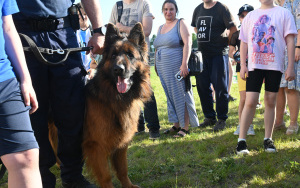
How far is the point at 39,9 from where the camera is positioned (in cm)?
243

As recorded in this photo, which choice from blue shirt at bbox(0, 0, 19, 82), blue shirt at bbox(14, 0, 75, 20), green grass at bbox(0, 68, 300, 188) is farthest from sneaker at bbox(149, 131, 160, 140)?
blue shirt at bbox(0, 0, 19, 82)

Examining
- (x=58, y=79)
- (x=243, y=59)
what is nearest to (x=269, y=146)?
(x=243, y=59)

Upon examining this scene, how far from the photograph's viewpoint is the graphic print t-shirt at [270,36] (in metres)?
3.80

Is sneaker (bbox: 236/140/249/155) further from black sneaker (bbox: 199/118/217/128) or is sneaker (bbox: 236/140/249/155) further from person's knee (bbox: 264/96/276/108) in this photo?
black sneaker (bbox: 199/118/217/128)

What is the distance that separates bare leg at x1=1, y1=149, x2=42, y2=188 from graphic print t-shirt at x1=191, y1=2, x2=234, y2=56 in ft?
15.5

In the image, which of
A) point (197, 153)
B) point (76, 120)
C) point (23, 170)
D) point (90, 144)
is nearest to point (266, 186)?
point (197, 153)

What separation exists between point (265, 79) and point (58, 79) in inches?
112

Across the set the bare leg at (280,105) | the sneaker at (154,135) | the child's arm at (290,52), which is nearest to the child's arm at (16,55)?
the child's arm at (290,52)

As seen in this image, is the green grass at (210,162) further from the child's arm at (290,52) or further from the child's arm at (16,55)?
the child's arm at (16,55)

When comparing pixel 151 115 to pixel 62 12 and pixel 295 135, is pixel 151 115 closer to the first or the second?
pixel 295 135

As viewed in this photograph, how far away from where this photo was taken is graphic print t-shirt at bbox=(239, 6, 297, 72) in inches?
150

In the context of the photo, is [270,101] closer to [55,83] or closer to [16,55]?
[55,83]

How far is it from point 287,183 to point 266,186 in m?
0.24

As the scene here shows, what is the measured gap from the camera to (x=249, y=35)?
13.2 feet
